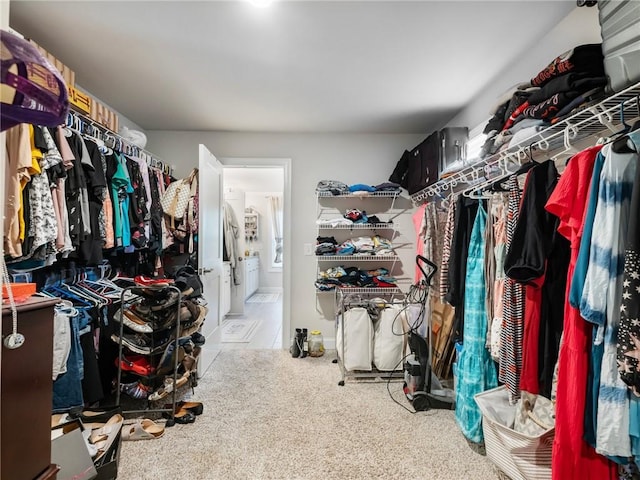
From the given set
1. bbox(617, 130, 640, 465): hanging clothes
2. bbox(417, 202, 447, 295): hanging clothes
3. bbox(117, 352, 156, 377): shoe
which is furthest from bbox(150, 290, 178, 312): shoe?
bbox(617, 130, 640, 465): hanging clothes

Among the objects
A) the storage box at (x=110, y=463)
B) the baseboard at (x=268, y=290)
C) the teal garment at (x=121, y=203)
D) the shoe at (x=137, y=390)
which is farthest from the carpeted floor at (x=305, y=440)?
the baseboard at (x=268, y=290)

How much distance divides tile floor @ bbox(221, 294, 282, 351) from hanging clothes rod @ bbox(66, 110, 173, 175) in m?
2.14

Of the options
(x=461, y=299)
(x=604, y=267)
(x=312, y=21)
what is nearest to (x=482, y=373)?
(x=461, y=299)

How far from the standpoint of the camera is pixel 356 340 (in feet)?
8.61

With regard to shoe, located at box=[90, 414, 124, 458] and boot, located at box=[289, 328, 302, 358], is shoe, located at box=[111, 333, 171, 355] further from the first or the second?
boot, located at box=[289, 328, 302, 358]

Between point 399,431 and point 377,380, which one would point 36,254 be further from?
point 377,380

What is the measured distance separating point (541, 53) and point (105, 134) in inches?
116

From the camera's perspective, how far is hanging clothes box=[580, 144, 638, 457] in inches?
36.4

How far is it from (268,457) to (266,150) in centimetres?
283

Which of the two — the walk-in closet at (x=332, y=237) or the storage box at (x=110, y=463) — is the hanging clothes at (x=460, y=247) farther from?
the storage box at (x=110, y=463)

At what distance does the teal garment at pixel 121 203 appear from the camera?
216 centimetres

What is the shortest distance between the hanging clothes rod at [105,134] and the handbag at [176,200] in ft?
1.04

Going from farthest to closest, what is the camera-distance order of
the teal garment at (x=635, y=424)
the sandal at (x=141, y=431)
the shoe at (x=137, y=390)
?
the shoe at (x=137, y=390), the sandal at (x=141, y=431), the teal garment at (x=635, y=424)

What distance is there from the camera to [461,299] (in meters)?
1.93
